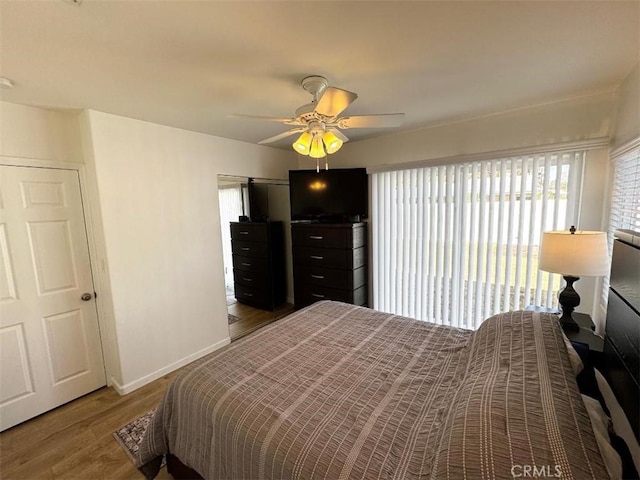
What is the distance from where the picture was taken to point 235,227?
12.6ft

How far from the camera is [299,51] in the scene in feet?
4.79

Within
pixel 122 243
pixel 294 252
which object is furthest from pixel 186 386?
pixel 294 252

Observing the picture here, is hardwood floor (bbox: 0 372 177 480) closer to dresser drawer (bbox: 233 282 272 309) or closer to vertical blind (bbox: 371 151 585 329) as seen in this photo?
dresser drawer (bbox: 233 282 272 309)

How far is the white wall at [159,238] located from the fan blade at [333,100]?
1.94 meters

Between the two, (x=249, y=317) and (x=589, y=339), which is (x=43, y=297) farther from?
(x=589, y=339)

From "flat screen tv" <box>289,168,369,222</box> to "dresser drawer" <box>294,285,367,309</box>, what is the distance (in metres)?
0.92

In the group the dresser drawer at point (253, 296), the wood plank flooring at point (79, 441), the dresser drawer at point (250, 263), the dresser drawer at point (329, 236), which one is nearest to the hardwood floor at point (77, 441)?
the wood plank flooring at point (79, 441)

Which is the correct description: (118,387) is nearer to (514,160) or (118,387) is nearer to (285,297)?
(285,297)

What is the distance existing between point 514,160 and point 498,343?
197 cm

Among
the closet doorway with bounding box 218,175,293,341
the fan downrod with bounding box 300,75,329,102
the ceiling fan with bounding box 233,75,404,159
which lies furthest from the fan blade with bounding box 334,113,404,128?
the closet doorway with bounding box 218,175,293,341

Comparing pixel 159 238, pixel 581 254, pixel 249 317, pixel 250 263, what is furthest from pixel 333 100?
pixel 249 317

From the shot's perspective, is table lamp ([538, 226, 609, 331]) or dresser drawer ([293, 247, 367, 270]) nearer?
table lamp ([538, 226, 609, 331])

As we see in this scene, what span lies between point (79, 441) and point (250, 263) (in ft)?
8.15

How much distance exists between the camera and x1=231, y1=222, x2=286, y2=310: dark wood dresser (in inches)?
155
